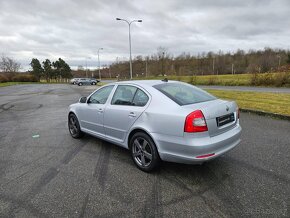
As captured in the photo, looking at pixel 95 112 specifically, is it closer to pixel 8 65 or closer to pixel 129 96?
pixel 129 96

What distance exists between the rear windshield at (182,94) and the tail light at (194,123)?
0.39 metres

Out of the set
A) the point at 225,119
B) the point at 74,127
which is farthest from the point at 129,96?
the point at 74,127

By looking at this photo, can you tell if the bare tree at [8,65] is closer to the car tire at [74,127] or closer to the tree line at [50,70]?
the tree line at [50,70]

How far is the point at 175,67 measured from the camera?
7919 cm

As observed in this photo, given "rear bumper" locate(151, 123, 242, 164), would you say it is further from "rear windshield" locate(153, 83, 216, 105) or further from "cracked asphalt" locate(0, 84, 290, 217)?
"rear windshield" locate(153, 83, 216, 105)

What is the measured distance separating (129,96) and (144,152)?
1.06m

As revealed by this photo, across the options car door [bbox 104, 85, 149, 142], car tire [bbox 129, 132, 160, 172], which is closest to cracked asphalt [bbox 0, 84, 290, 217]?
car tire [bbox 129, 132, 160, 172]

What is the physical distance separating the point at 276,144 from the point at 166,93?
9.61 feet

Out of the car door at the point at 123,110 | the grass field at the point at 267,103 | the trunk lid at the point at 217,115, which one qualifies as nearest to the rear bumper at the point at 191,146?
the trunk lid at the point at 217,115

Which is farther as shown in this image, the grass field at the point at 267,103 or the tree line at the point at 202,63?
the tree line at the point at 202,63

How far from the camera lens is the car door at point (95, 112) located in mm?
4332

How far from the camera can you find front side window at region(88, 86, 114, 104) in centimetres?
439

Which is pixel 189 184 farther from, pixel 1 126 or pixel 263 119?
pixel 1 126

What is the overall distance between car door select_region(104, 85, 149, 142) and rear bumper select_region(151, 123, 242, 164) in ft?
1.94
